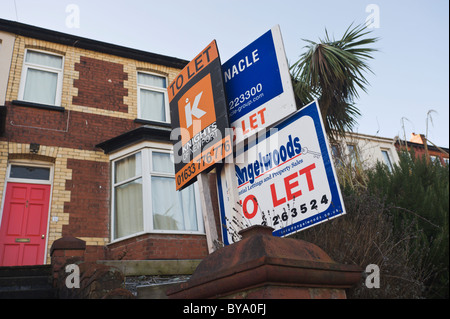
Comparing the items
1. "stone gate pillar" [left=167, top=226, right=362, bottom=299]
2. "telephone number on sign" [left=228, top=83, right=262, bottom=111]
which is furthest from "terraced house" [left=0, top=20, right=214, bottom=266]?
"stone gate pillar" [left=167, top=226, right=362, bottom=299]

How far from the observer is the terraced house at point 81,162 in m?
8.40

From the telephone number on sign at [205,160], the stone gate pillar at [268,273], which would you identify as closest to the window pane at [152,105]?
the telephone number on sign at [205,160]

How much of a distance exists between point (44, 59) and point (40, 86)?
93 cm

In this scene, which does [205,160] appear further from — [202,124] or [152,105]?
[152,105]

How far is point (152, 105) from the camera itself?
1120 centimetres

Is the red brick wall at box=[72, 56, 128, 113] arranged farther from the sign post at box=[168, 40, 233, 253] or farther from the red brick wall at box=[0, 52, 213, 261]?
the sign post at box=[168, 40, 233, 253]

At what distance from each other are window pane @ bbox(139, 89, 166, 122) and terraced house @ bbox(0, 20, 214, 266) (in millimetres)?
101

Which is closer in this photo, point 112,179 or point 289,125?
point 289,125

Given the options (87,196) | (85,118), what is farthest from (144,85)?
(87,196)

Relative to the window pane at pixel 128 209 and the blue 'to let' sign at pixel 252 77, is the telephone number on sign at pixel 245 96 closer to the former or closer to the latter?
the blue 'to let' sign at pixel 252 77

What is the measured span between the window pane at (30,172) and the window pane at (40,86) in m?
1.83

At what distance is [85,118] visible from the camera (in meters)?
9.74
